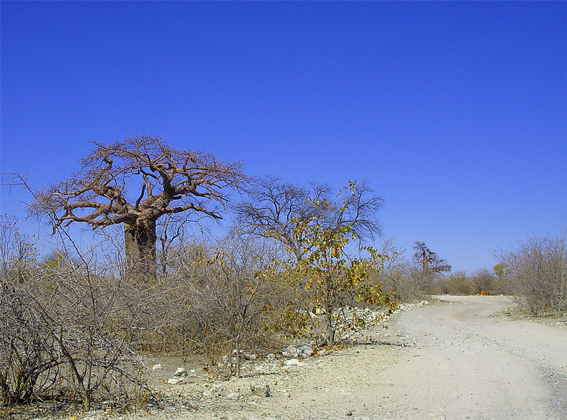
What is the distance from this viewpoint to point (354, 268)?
36.3 ft

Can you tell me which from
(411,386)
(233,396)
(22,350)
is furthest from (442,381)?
(22,350)

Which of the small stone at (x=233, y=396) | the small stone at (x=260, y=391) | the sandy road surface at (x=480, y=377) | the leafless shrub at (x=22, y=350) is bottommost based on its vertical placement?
the sandy road surface at (x=480, y=377)

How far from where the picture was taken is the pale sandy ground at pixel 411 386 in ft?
19.2

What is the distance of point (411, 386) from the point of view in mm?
7137

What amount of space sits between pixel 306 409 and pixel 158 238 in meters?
7.83

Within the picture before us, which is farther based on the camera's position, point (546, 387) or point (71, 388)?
point (546, 387)

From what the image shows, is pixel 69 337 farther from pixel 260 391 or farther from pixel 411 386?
pixel 411 386

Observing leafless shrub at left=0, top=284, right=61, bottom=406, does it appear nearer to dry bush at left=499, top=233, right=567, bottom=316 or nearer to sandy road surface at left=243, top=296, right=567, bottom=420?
sandy road surface at left=243, top=296, right=567, bottom=420

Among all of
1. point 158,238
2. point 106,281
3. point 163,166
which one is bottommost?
point 106,281

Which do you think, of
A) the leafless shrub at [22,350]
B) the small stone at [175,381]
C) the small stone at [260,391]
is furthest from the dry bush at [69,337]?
the small stone at [175,381]

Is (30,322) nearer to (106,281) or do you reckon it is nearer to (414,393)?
(106,281)

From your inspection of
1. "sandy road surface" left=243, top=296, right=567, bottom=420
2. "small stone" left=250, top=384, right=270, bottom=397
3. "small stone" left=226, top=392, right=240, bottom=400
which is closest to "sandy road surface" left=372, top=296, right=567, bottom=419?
"sandy road surface" left=243, top=296, right=567, bottom=420

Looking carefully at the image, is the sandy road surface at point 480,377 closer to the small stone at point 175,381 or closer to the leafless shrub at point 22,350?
the small stone at point 175,381

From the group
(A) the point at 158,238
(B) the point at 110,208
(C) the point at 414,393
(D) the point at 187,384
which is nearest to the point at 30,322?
(D) the point at 187,384
